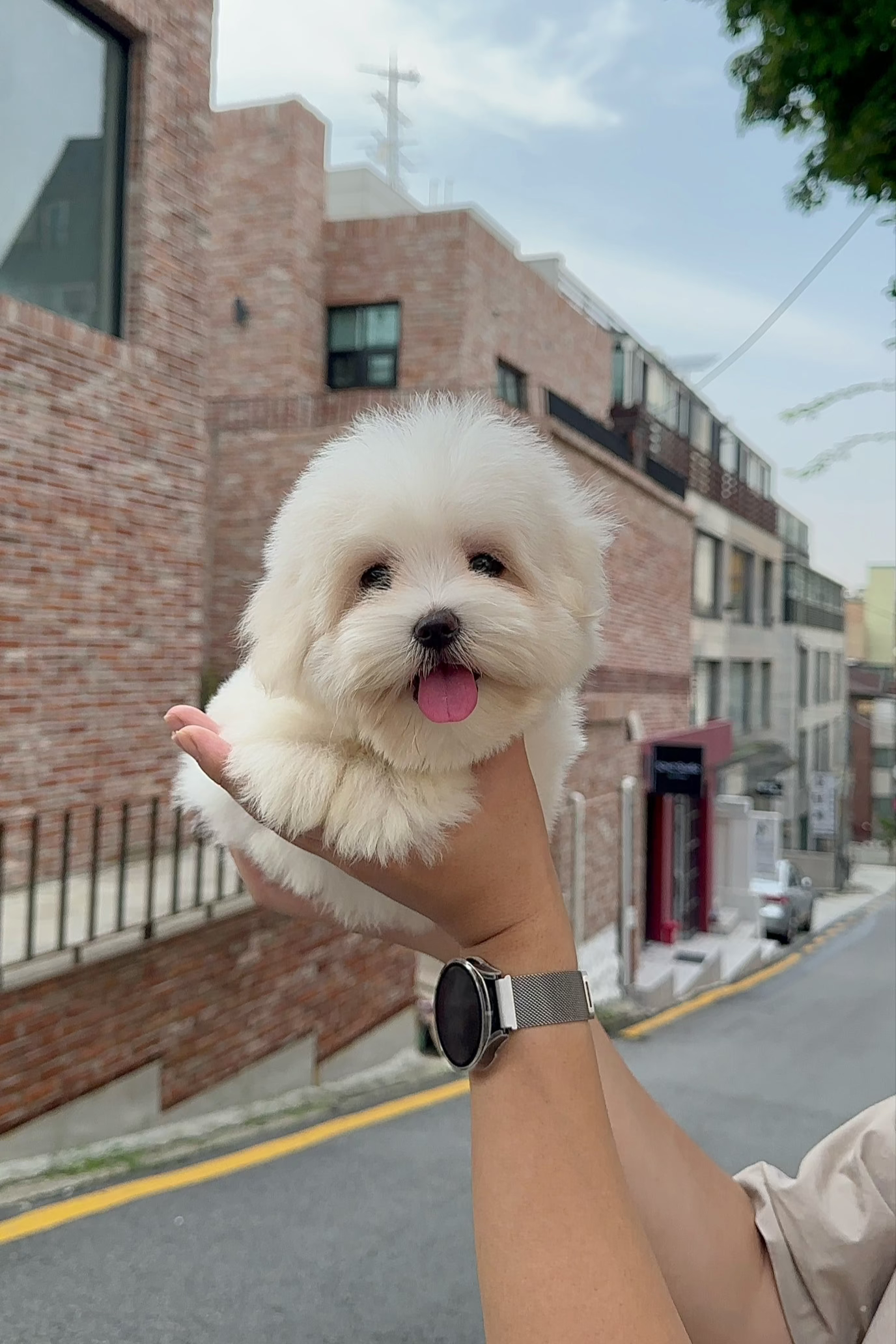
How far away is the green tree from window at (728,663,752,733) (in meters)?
1.54

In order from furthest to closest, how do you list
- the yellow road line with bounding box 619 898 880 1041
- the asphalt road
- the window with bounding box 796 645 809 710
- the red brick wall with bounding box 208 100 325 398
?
the red brick wall with bounding box 208 100 325 398 → the window with bounding box 796 645 809 710 → the yellow road line with bounding box 619 898 880 1041 → the asphalt road

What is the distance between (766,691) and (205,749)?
226 centimetres

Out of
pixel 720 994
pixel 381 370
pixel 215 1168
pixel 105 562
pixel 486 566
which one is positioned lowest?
pixel 215 1168

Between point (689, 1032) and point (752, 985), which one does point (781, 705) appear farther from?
point (689, 1032)

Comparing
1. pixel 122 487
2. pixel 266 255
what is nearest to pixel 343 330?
pixel 266 255

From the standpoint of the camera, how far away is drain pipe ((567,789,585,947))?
2.74m

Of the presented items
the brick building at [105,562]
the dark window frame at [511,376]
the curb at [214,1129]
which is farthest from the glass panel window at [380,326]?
the curb at [214,1129]

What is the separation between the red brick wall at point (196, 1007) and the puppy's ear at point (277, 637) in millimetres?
1381

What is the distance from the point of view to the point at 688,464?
261 centimetres

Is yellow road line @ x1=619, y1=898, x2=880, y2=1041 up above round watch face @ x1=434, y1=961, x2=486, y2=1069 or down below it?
below

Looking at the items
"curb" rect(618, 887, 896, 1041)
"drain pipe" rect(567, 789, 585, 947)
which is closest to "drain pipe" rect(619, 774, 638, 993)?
"drain pipe" rect(567, 789, 585, 947)

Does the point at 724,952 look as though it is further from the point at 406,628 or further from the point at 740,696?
the point at 406,628

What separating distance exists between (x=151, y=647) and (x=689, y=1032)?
144 centimetres

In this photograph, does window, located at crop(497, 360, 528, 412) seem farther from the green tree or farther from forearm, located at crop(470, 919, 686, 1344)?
forearm, located at crop(470, 919, 686, 1344)
